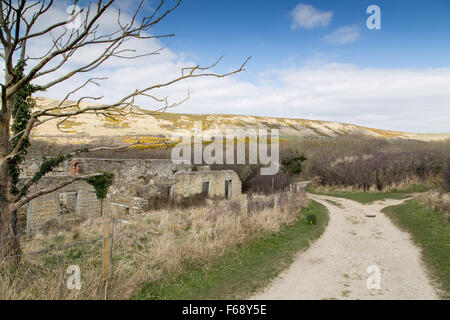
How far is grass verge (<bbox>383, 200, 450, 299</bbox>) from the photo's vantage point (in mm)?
6309

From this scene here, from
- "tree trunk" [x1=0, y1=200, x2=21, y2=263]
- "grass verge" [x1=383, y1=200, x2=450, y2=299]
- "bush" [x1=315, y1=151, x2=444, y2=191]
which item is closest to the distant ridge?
"bush" [x1=315, y1=151, x2=444, y2=191]

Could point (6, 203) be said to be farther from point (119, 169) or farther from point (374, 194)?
point (374, 194)

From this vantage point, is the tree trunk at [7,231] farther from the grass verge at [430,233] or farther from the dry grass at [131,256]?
the grass verge at [430,233]

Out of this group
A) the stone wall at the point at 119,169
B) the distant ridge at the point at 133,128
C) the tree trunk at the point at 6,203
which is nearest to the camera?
the tree trunk at the point at 6,203

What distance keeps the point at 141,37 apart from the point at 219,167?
82.0 feet

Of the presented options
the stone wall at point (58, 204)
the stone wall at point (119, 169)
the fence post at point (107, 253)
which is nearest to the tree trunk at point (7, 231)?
the fence post at point (107, 253)

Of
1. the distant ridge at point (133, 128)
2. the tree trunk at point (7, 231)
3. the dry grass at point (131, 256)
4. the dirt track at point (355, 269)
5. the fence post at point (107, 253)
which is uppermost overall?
the distant ridge at point (133, 128)

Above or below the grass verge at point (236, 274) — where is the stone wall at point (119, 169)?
above

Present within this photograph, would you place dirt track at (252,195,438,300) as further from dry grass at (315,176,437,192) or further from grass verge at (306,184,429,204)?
dry grass at (315,176,437,192)

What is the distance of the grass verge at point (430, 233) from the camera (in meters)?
6.31

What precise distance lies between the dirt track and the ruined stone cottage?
363 inches

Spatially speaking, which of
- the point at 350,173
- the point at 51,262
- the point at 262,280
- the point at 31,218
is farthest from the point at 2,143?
the point at 350,173

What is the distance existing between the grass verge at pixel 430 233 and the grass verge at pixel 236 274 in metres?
3.12
